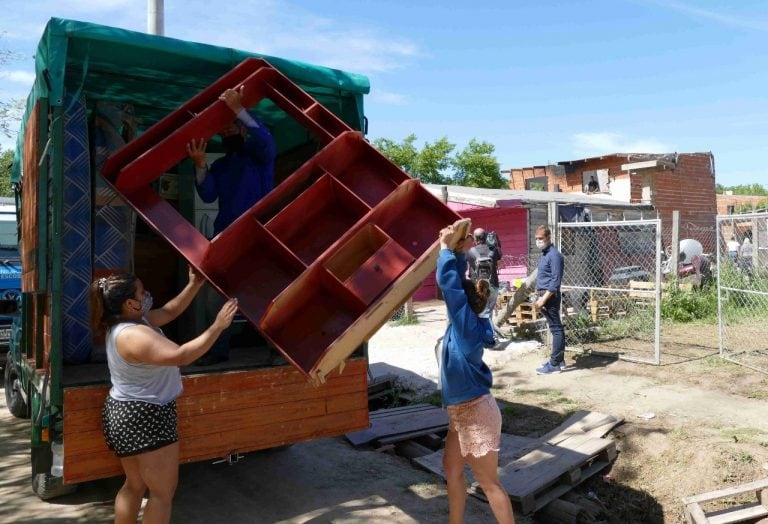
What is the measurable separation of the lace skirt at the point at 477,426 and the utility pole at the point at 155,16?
528 centimetres

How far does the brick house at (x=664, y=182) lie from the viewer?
2038cm

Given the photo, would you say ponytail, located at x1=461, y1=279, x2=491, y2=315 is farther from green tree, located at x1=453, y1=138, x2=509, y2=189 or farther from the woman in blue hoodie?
green tree, located at x1=453, y1=138, x2=509, y2=189

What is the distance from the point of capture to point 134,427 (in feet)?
9.78

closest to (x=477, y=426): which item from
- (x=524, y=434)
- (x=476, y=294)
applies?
(x=476, y=294)

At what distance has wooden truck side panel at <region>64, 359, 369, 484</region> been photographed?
3162 mm

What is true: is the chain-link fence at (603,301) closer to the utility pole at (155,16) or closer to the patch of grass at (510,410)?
the patch of grass at (510,410)

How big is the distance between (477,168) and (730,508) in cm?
3381

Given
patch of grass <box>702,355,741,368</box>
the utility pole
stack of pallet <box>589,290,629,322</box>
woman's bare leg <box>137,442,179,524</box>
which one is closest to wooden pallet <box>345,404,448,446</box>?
woman's bare leg <box>137,442,179,524</box>

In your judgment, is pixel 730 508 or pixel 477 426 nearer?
pixel 477 426

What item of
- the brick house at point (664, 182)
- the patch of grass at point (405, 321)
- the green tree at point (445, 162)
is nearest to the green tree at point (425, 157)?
the green tree at point (445, 162)

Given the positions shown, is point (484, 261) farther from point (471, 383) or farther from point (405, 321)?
point (471, 383)

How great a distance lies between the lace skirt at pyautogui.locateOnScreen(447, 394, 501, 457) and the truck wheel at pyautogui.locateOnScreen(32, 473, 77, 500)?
2726 mm

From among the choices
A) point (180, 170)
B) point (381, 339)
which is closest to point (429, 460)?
point (180, 170)

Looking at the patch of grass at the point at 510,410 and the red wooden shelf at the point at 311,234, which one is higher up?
the red wooden shelf at the point at 311,234
